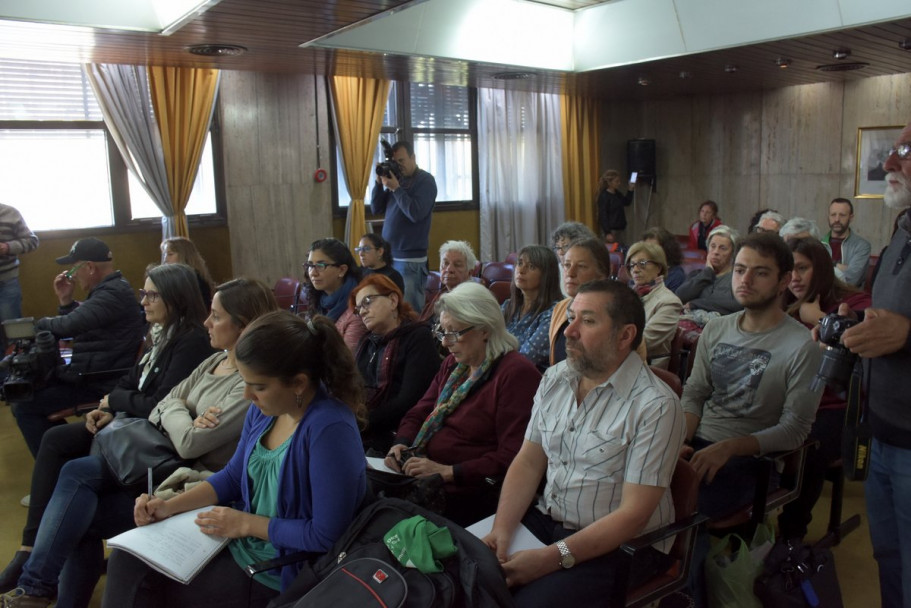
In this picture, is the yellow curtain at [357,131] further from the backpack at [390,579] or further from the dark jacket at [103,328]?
the backpack at [390,579]

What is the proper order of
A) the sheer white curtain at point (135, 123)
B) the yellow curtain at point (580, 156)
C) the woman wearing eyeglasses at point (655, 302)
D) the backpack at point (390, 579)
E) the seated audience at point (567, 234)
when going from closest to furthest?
1. the backpack at point (390, 579)
2. the woman wearing eyeglasses at point (655, 302)
3. the seated audience at point (567, 234)
4. the sheer white curtain at point (135, 123)
5. the yellow curtain at point (580, 156)

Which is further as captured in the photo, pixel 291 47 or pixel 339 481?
pixel 291 47

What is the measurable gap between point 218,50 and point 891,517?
5.23 m

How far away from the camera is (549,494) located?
2.09m

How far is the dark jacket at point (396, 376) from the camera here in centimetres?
295

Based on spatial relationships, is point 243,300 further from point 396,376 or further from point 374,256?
point 374,256

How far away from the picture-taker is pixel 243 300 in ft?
9.04

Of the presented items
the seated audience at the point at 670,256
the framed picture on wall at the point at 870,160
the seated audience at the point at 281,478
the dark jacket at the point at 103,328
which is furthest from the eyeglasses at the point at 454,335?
the framed picture on wall at the point at 870,160

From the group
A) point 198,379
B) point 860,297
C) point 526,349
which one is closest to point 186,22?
point 198,379

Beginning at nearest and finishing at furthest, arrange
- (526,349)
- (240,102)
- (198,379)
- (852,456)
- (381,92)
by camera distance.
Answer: (852,456), (198,379), (526,349), (240,102), (381,92)

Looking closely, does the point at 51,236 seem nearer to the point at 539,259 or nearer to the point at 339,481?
the point at 539,259

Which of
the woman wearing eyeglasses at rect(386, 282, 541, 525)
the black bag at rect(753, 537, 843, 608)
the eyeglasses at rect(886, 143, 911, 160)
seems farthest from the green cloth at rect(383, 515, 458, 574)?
the eyeglasses at rect(886, 143, 911, 160)

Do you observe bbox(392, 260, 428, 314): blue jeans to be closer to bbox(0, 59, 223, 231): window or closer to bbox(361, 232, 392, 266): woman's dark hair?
bbox(361, 232, 392, 266): woman's dark hair

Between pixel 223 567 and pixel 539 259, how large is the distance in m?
2.04
